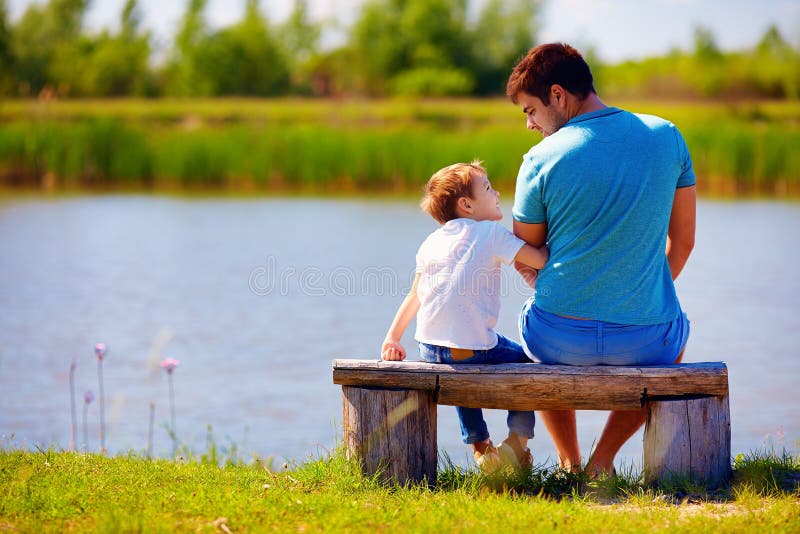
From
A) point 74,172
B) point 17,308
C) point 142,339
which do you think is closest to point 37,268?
point 17,308

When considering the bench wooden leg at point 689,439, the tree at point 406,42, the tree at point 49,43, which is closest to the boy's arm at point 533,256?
the bench wooden leg at point 689,439

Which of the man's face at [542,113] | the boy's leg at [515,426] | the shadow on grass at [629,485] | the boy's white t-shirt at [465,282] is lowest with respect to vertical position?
the shadow on grass at [629,485]

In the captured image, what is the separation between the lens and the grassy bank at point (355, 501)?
9.84 ft

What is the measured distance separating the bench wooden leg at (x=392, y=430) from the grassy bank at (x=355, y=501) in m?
0.07

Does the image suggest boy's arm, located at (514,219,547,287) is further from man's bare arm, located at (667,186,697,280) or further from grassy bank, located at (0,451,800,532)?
grassy bank, located at (0,451,800,532)

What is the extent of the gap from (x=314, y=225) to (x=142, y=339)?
7260 millimetres

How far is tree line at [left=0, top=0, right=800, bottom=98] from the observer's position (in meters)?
38.7

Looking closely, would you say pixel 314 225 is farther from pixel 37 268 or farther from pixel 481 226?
pixel 481 226

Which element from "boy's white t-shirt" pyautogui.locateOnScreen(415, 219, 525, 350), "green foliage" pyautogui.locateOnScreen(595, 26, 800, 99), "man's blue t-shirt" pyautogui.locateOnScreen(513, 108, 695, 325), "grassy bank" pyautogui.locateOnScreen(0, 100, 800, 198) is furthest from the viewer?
"green foliage" pyautogui.locateOnScreen(595, 26, 800, 99)

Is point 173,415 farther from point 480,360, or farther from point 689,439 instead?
point 689,439

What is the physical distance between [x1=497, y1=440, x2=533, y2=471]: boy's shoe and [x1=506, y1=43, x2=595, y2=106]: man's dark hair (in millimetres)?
1165

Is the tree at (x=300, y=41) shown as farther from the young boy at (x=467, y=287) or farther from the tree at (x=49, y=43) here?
the young boy at (x=467, y=287)

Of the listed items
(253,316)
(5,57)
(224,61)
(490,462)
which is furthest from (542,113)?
(224,61)

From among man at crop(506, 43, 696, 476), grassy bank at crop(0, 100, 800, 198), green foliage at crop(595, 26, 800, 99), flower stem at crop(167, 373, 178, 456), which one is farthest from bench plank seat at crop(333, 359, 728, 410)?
green foliage at crop(595, 26, 800, 99)
